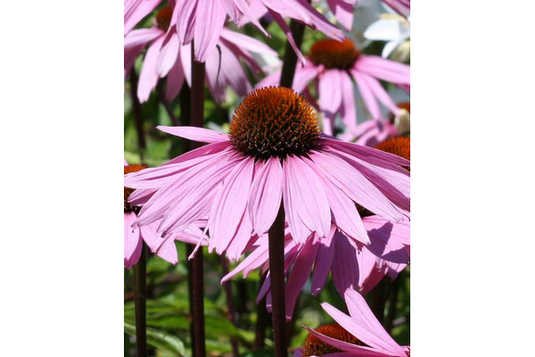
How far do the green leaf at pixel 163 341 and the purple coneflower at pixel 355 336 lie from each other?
233 mm

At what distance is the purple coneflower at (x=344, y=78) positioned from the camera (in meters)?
1.02

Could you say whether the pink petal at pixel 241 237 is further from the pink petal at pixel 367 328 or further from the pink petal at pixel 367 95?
the pink petal at pixel 367 95

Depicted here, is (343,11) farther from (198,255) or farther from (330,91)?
(198,255)

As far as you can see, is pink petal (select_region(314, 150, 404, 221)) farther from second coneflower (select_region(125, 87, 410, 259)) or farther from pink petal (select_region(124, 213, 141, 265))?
pink petal (select_region(124, 213, 141, 265))

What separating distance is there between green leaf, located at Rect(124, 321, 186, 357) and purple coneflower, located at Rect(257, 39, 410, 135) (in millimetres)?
332

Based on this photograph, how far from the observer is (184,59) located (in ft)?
2.82

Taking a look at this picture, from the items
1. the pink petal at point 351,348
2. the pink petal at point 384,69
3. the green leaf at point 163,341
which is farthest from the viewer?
the pink petal at point 384,69

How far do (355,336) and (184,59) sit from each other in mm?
423

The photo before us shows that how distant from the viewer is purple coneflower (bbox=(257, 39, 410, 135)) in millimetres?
1019
